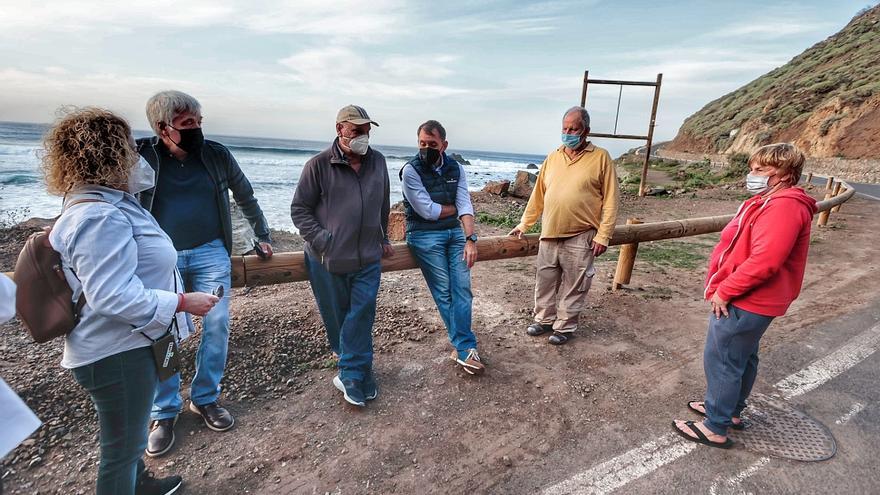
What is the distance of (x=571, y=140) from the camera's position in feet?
11.8

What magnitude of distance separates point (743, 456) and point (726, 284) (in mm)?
1005

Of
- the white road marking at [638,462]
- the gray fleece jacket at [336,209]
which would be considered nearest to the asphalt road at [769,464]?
the white road marking at [638,462]

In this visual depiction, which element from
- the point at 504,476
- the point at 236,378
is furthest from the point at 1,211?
the point at 504,476

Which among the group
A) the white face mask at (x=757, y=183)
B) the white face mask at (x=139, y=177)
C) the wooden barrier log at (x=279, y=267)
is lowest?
the wooden barrier log at (x=279, y=267)

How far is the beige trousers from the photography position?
12.4 feet

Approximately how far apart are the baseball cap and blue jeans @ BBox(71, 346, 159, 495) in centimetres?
159

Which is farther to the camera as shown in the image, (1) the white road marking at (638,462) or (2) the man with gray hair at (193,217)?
(2) the man with gray hair at (193,217)

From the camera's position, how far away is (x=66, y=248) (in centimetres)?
150

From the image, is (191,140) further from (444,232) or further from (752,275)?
(752,275)

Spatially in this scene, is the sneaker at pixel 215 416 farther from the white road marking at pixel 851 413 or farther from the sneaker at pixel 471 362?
the white road marking at pixel 851 413

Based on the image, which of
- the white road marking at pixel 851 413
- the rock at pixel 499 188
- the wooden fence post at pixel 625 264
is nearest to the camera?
the white road marking at pixel 851 413

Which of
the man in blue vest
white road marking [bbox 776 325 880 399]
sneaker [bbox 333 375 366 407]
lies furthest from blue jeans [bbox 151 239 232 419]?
white road marking [bbox 776 325 880 399]

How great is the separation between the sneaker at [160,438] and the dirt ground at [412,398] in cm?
5

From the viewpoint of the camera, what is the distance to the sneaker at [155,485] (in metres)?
2.12
